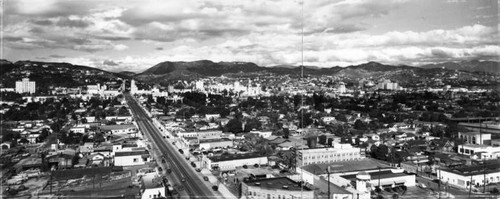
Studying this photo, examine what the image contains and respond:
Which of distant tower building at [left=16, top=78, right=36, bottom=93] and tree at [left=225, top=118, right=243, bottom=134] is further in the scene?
distant tower building at [left=16, top=78, right=36, bottom=93]

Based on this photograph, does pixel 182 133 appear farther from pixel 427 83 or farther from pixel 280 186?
pixel 427 83

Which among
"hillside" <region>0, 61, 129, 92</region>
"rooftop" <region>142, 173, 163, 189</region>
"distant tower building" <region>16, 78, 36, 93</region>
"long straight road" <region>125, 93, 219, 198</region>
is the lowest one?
"long straight road" <region>125, 93, 219, 198</region>

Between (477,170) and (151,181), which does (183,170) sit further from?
(477,170)

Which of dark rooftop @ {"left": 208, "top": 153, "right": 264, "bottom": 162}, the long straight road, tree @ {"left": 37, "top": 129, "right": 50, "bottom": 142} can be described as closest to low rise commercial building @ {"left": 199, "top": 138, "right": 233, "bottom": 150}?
the long straight road

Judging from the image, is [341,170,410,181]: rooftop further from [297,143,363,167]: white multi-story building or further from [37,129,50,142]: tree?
[37,129,50,142]: tree

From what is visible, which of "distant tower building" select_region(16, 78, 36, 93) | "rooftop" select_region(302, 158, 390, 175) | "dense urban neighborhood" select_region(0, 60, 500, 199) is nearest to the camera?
"dense urban neighborhood" select_region(0, 60, 500, 199)

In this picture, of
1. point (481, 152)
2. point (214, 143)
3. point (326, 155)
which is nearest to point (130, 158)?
point (214, 143)

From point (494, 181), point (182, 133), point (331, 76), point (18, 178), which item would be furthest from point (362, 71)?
point (18, 178)

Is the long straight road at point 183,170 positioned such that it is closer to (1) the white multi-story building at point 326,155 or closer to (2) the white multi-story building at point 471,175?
(1) the white multi-story building at point 326,155
